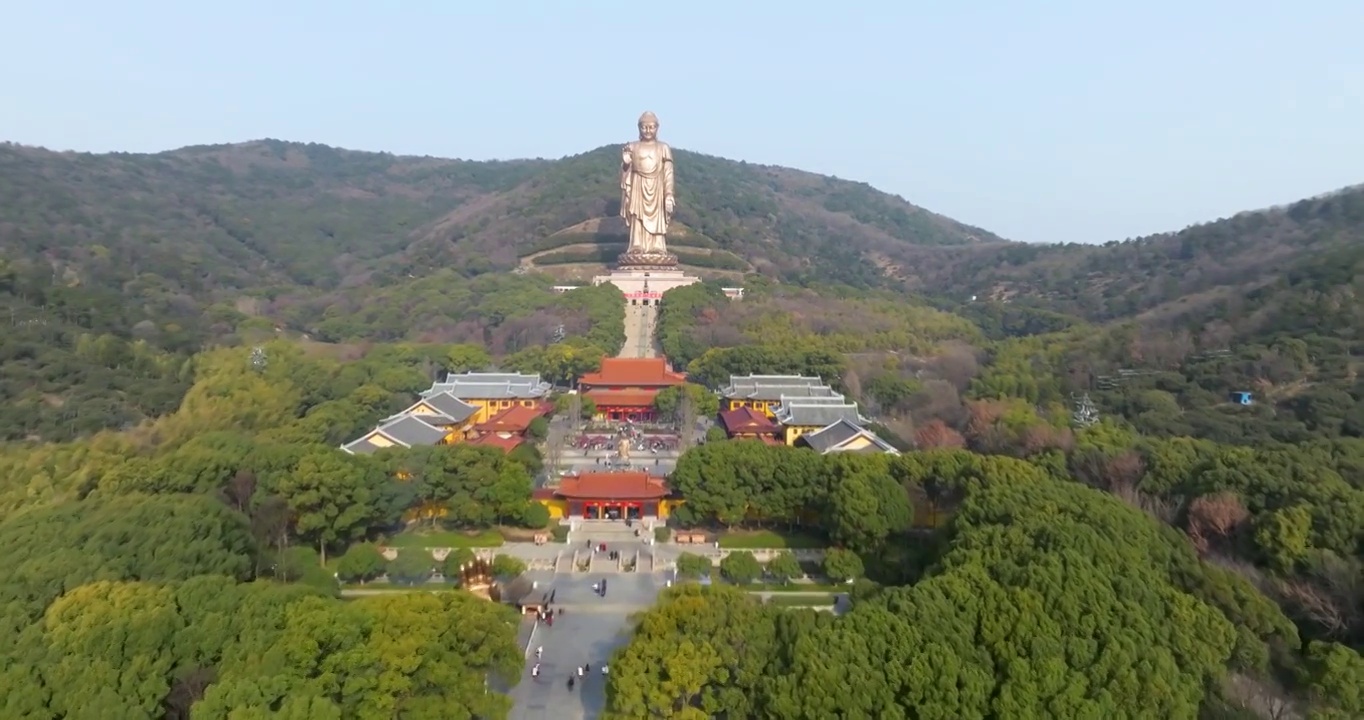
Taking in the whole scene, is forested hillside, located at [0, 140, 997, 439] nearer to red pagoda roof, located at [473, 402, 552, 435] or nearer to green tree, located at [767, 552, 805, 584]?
red pagoda roof, located at [473, 402, 552, 435]

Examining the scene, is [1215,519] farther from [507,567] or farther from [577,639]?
[507,567]

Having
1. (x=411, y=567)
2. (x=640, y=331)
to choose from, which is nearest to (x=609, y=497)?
(x=411, y=567)

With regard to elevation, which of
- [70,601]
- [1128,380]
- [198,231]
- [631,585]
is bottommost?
[631,585]

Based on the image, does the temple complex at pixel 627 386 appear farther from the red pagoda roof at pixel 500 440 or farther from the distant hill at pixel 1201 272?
the distant hill at pixel 1201 272

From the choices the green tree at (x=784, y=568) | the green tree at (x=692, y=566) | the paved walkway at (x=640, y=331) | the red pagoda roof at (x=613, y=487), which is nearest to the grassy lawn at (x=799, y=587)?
the green tree at (x=784, y=568)

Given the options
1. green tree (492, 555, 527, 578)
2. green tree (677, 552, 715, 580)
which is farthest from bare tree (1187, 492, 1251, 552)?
green tree (492, 555, 527, 578)

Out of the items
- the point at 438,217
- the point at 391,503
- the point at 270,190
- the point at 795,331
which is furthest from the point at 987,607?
the point at 270,190

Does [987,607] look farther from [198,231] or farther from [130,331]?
[198,231]

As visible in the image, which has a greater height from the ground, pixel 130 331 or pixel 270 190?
pixel 270 190
